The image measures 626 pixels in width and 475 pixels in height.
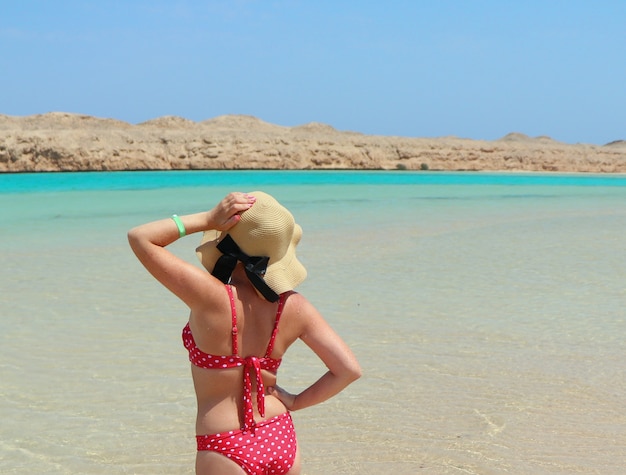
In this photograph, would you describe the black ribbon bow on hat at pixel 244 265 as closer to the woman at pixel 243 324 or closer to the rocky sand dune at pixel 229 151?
the woman at pixel 243 324

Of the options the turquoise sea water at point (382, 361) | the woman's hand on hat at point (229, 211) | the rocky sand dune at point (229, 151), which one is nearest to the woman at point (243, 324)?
the woman's hand on hat at point (229, 211)

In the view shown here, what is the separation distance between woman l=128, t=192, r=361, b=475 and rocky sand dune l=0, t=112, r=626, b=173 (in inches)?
2134

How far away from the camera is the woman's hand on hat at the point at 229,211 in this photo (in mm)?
2436

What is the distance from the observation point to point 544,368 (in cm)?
615

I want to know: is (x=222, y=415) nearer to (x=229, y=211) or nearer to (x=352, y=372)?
(x=352, y=372)

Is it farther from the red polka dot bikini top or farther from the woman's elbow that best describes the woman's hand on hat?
the woman's elbow

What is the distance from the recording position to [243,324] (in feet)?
8.48

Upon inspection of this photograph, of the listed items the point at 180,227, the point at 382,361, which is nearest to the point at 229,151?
the point at 382,361

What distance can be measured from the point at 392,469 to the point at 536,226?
13.7m

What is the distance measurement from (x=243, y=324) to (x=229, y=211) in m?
0.38

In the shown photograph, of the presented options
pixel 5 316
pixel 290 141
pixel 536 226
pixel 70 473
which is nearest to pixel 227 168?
pixel 290 141

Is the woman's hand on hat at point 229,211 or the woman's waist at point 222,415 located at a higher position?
the woman's hand on hat at point 229,211

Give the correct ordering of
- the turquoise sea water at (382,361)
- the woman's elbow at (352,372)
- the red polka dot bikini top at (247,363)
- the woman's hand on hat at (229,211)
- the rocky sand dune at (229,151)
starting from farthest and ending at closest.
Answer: the rocky sand dune at (229,151), the turquoise sea water at (382,361), the woman's elbow at (352,372), the red polka dot bikini top at (247,363), the woman's hand on hat at (229,211)

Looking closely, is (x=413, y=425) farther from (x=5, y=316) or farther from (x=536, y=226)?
(x=536, y=226)
